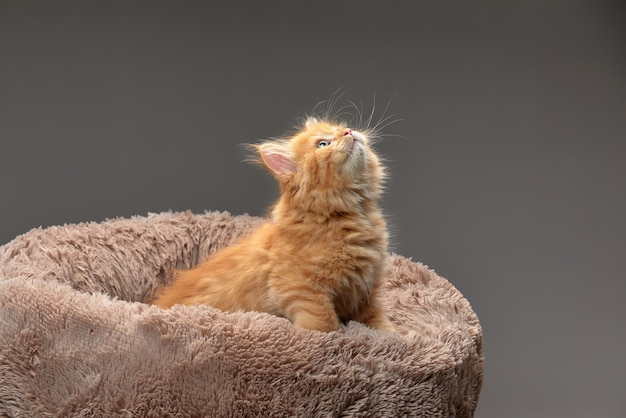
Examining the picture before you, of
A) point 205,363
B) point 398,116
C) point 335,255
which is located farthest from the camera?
point 398,116

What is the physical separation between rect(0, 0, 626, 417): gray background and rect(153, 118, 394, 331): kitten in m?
0.76

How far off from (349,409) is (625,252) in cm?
151

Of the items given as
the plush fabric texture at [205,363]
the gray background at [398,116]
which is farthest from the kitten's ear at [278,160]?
the gray background at [398,116]

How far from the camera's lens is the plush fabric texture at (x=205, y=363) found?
1.43m

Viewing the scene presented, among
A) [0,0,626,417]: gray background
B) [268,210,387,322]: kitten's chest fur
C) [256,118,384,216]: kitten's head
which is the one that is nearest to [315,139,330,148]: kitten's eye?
[256,118,384,216]: kitten's head

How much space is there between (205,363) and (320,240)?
353mm

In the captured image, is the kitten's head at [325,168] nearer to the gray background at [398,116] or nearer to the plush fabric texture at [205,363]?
the plush fabric texture at [205,363]

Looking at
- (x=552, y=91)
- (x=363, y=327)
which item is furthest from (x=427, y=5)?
(x=363, y=327)

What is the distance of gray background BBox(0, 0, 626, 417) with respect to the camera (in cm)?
243

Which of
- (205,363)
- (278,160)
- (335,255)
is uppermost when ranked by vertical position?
(278,160)

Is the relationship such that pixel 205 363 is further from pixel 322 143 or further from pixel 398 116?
pixel 398 116

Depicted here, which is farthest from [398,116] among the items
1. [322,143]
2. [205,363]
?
[205,363]

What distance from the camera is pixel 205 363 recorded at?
4.69 ft

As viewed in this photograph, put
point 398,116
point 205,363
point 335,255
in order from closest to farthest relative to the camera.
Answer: point 205,363, point 335,255, point 398,116
